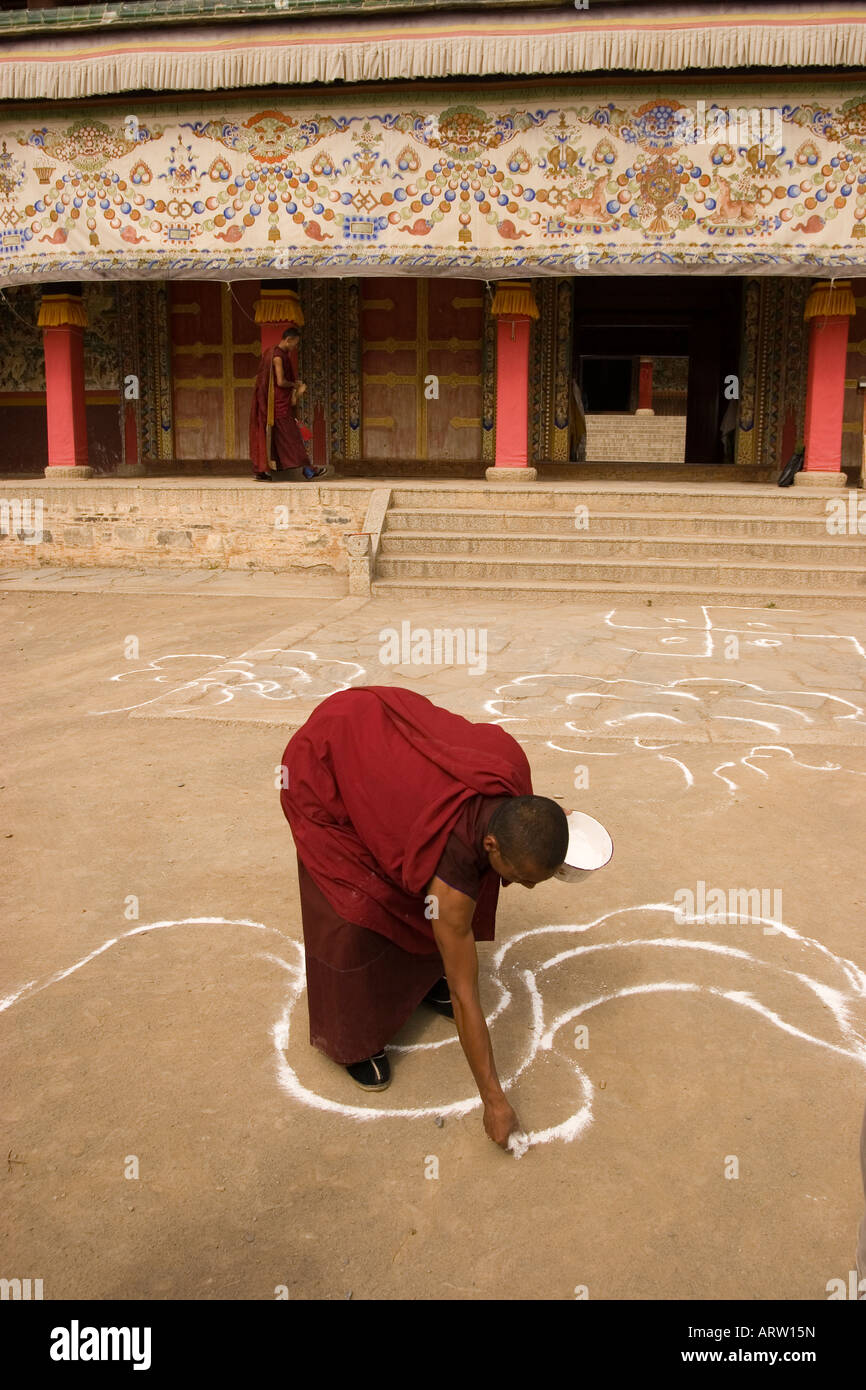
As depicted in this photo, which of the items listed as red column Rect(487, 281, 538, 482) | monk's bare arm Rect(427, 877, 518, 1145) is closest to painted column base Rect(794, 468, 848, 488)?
red column Rect(487, 281, 538, 482)

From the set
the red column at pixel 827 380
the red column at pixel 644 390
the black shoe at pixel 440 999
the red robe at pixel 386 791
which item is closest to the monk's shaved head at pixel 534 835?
the red robe at pixel 386 791

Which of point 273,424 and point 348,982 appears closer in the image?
point 348,982

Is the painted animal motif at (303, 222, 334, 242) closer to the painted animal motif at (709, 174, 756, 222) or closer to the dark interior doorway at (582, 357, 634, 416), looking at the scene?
the painted animal motif at (709, 174, 756, 222)

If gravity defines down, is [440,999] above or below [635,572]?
below

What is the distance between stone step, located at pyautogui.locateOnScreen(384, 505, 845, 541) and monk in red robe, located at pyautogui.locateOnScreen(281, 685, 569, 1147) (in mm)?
7126

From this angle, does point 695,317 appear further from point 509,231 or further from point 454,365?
point 509,231

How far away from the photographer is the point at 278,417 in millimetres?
10602

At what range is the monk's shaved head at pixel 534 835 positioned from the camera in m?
2.00

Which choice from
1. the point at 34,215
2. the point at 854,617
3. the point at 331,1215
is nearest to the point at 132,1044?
the point at 331,1215

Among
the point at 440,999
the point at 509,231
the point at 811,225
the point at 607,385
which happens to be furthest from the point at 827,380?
the point at 607,385

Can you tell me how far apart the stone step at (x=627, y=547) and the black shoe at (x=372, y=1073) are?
680 cm

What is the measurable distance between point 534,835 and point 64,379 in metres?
11.0

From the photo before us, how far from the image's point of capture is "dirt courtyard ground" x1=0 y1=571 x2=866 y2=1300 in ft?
6.41

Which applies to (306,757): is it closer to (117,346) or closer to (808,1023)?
(808,1023)
